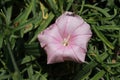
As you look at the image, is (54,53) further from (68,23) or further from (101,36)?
(101,36)

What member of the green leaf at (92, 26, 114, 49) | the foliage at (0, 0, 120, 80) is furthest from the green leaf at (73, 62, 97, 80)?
the green leaf at (92, 26, 114, 49)

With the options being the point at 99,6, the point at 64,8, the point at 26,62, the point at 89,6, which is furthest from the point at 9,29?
the point at 99,6

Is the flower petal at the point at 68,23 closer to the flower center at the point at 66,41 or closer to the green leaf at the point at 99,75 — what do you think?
the flower center at the point at 66,41

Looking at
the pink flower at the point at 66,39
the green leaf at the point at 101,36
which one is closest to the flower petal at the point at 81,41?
the pink flower at the point at 66,39

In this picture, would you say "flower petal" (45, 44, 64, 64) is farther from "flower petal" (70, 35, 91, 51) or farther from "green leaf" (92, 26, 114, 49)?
"green leaf" (92, 26, 114, 49)

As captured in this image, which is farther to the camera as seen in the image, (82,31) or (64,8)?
(64,8)

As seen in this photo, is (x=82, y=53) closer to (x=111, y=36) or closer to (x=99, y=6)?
(x=111, y=36)
